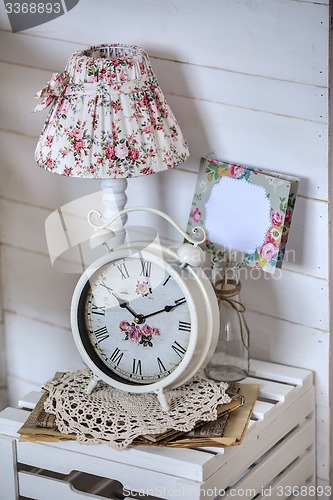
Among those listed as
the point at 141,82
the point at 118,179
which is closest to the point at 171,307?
the point at 118,179

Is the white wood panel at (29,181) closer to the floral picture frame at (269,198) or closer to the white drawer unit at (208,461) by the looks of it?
the floral picture frame at (269,198)

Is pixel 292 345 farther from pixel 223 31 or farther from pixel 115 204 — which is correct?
pixel 223 31

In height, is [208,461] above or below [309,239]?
below

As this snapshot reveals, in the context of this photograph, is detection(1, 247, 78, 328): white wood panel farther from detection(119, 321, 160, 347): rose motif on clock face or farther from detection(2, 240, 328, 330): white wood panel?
detection(119, 321, 160, 347): rose motif on clock face

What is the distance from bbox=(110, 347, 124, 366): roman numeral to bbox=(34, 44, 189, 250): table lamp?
1.05 ft

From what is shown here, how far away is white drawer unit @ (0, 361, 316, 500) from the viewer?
1.40 meters

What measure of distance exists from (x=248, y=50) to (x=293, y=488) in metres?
0.89

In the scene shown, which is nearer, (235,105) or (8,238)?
(235,105)

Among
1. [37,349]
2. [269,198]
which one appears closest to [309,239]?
[269,198]

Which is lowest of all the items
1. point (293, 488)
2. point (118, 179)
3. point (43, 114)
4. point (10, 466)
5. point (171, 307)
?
point (293, 488)

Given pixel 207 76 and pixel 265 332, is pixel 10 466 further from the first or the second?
pixel 207 76

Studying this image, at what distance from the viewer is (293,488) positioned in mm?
1702

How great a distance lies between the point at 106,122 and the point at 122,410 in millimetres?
515

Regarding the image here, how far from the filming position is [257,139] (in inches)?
64.4
